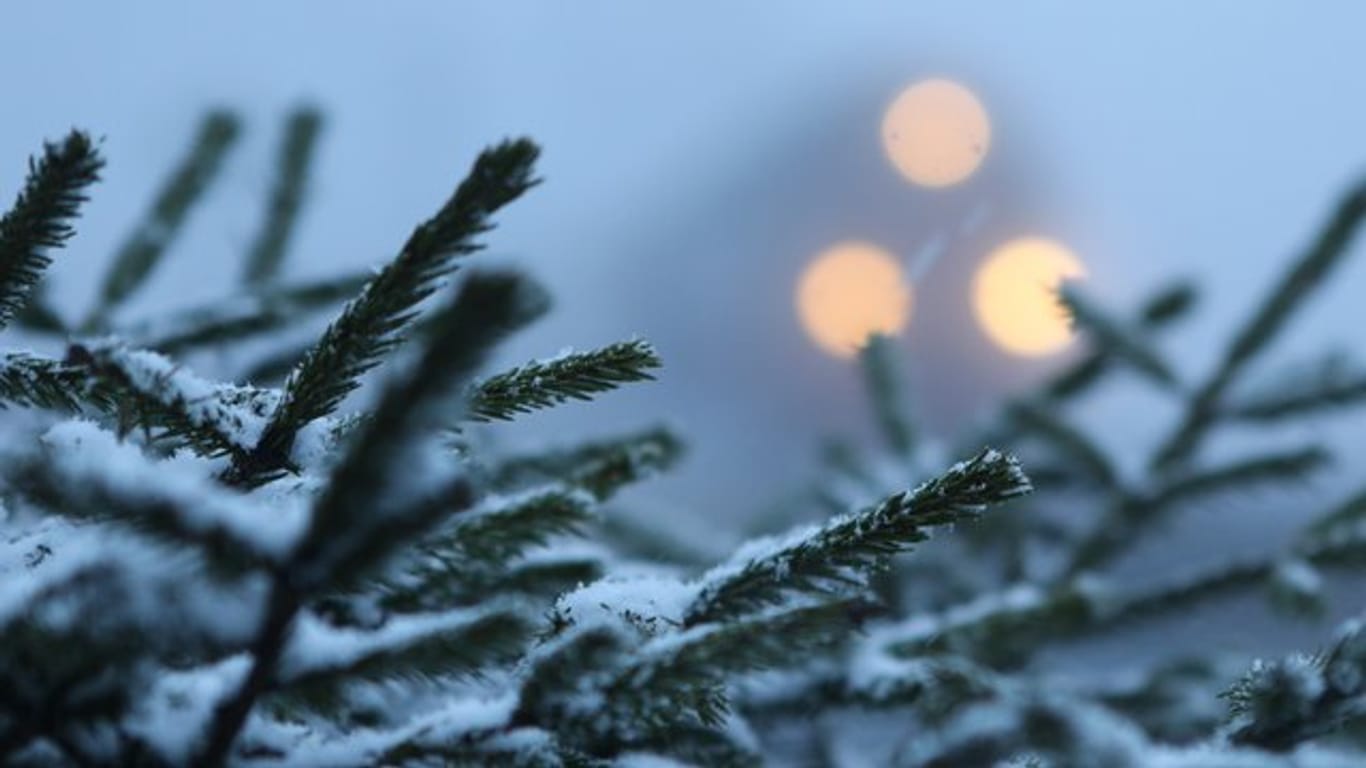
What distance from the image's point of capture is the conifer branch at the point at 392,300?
908 millimetres

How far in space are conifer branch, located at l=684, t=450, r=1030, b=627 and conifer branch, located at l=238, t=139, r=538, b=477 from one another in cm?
34

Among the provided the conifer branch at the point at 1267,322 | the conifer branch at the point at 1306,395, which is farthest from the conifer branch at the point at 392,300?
the conifer branch at the point at 1306,395

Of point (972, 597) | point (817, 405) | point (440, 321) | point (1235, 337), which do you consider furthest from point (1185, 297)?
point (817, 405)

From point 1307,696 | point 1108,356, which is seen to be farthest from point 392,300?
point 1108,356

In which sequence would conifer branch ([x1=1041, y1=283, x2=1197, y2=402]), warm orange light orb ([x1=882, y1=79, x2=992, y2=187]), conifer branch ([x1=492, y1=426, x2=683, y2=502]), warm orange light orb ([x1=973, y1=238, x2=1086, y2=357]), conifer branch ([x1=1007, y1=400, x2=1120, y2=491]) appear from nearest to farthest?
conifer branch ([x1=492, y1=426, x2=683, y2=502]) → conifer branch ([x1=1007, y1=400, x2=1120, y2=491]) → conifer branch ([x1=1041, y1=283, x2=1197, y2=402]) → warm orange light orb ([x1=882, y1=79, x2=992, y2=187]) → warm orange light orb ([x1=973, y1=238, x2=1086, y2=357])

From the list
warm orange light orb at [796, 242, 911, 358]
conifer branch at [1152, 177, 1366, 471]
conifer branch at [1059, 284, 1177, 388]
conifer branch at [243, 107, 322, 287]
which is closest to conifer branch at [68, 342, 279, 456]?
conifer branch at [243, 107, 322, 287]

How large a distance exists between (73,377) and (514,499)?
0.46 metres

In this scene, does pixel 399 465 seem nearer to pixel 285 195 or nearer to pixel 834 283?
pixel 285 195

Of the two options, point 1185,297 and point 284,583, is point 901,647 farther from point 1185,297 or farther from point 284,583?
point 1185,297

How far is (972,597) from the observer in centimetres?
345

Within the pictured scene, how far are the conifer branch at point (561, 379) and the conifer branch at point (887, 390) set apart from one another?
2.48m

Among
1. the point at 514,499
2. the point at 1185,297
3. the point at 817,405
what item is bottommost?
the point at 514,499

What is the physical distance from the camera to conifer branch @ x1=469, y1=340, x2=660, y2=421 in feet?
3.65

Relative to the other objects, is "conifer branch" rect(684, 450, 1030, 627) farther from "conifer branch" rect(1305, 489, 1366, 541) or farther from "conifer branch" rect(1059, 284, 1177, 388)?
"conifer branch" rect(1059, 284, 1177, 388)
